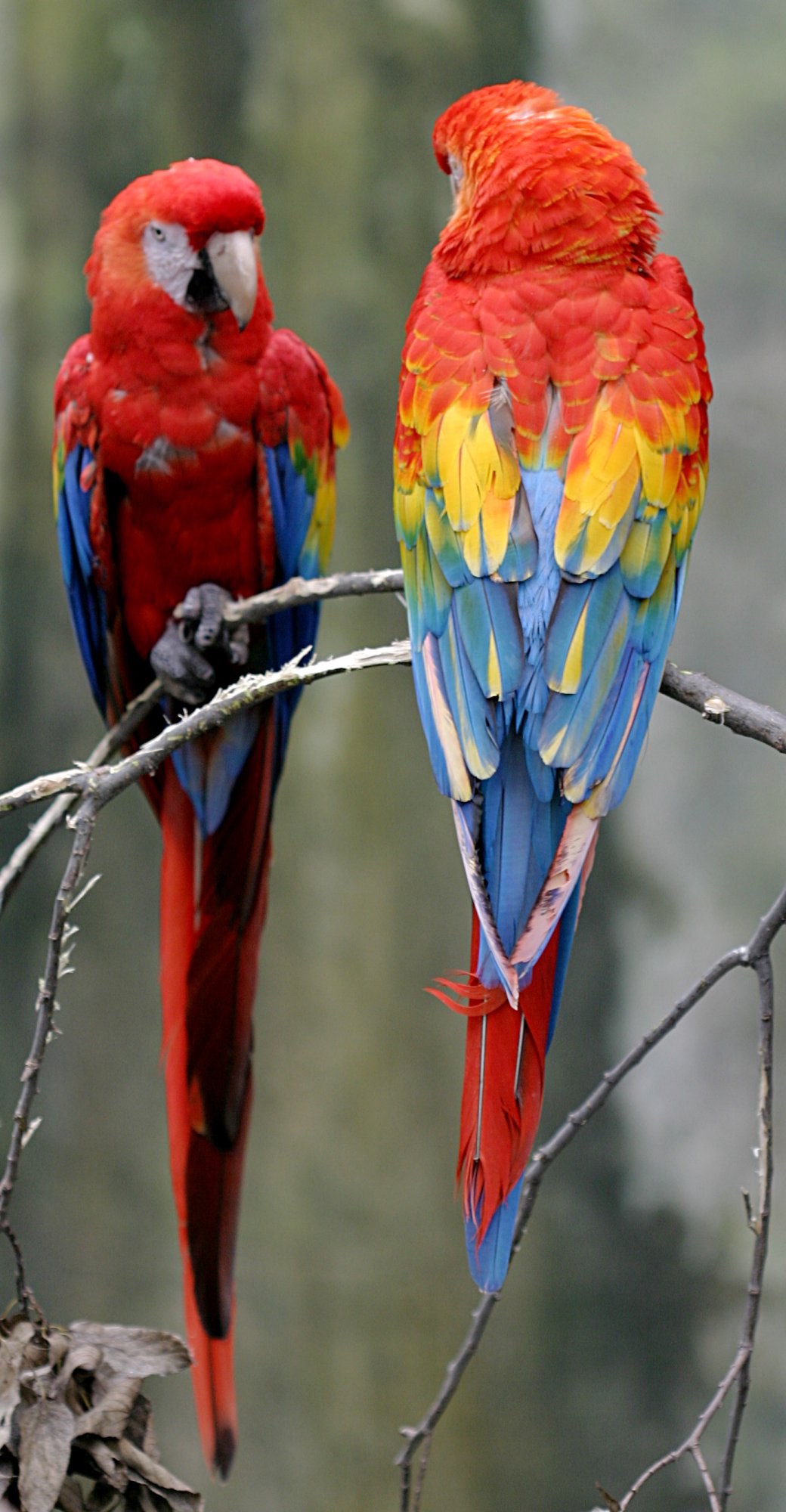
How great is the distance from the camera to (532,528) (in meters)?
0.67

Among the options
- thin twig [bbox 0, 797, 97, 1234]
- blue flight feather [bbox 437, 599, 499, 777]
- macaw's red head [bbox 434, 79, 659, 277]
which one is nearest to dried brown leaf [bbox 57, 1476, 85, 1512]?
thin twig [bbox 0, 797, 97, 1234]

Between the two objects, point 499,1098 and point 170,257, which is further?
point 170,257

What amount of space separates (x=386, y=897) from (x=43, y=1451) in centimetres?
88

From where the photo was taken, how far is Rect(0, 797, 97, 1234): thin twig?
0.60m

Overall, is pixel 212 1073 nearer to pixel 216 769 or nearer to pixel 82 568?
pixel 216 769

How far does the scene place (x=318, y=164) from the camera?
4.59ft

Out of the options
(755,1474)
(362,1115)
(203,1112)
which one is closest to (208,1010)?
(203,1112)

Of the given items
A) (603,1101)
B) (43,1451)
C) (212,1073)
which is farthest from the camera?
(212,1073)

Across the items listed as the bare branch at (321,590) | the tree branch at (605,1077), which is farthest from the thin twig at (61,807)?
the bare branch at (321,590)

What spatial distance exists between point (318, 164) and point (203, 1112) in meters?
1.02

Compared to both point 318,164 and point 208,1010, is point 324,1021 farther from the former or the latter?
point 318,164

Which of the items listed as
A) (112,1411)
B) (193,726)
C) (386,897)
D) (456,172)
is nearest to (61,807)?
(193,726)

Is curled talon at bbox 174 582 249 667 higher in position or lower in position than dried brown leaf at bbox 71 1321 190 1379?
higher

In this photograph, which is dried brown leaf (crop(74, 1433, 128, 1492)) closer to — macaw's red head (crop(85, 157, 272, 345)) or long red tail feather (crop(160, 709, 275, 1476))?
long red tail feather (crop(160, 709, 275, 1476))
